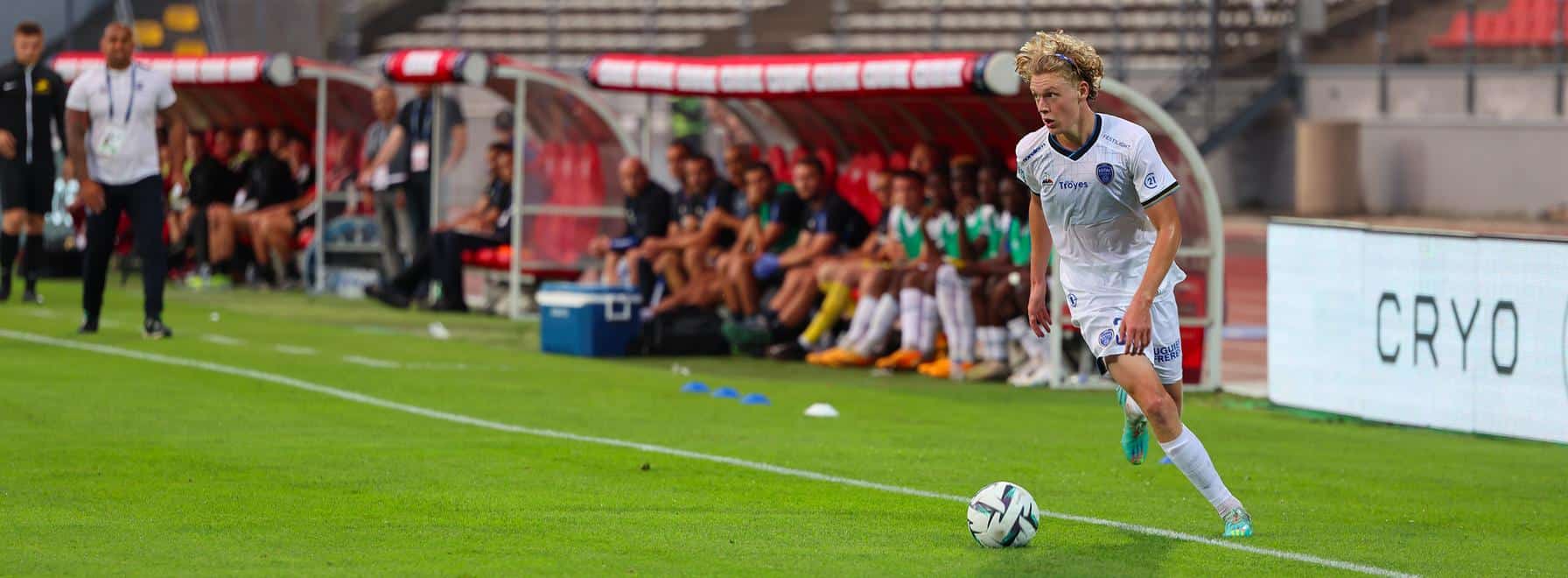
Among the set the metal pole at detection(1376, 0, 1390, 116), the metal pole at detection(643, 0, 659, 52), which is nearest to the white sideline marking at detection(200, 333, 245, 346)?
the metal pole at detection(643, 0, 659, 52)

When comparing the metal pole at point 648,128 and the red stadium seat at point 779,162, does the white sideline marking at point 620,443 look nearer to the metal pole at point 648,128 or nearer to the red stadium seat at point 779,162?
the red stadium seat at point 779,162

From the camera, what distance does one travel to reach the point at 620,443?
10453mm

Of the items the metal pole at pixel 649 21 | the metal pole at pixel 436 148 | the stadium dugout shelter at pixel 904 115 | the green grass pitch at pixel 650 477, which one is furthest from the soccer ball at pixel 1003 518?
the metal pole at pixel 649 21

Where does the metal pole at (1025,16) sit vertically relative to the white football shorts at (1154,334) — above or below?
above

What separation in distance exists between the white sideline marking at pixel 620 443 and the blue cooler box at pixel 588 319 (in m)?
3.05

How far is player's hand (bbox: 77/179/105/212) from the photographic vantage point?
14.6 metres

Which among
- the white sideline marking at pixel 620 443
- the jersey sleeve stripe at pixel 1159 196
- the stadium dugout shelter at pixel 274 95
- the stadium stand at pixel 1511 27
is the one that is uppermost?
the stadium stand at pixel 1511 27

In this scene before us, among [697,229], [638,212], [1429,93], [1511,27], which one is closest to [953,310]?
[697,229]

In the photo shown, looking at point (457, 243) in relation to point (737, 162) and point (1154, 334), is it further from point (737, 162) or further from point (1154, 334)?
point (1154, 334)

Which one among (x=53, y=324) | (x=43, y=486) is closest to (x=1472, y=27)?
(x=53, y=324)

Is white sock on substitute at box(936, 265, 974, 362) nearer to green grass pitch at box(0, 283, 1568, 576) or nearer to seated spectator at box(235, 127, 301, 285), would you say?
green grass pitch at box(0, 283, 1568, 576)

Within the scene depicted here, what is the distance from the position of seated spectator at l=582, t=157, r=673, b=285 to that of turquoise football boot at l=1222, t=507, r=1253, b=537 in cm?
1106

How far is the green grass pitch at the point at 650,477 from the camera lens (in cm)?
714

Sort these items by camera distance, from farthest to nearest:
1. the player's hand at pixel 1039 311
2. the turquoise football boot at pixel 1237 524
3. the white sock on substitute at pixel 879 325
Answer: the white sock on substitute at pixel 879 325
the player's hand at pixel 1039 311
the turquoise football boot at pixel 1237 524
